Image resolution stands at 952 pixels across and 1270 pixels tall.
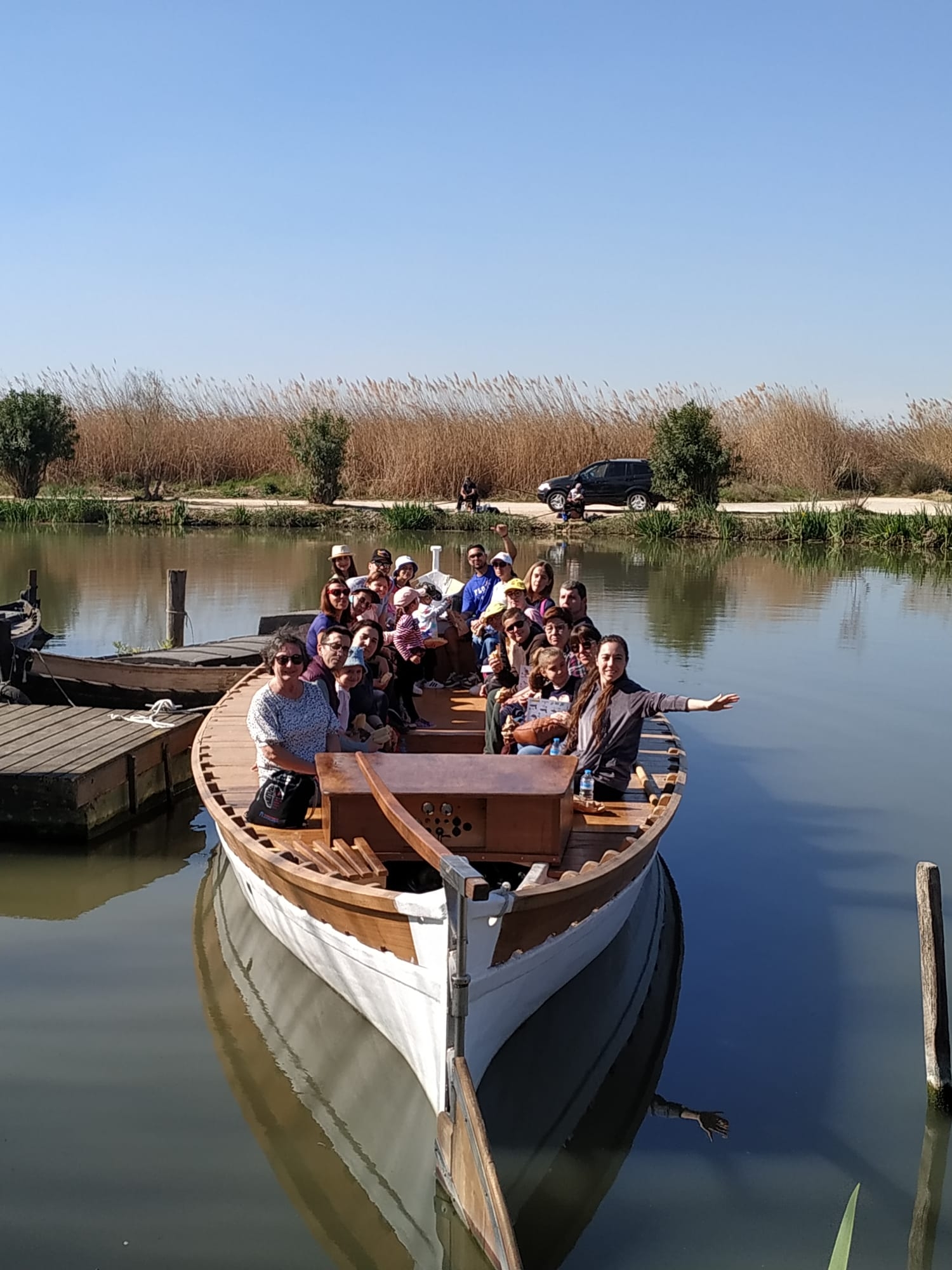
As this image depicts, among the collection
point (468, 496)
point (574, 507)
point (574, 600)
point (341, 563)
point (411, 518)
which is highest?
point (468, 496)

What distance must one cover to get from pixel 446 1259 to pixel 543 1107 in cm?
102

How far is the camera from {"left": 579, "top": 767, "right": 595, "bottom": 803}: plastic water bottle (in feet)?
22.6

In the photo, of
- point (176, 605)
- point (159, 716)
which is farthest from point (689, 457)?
point (159, 716)

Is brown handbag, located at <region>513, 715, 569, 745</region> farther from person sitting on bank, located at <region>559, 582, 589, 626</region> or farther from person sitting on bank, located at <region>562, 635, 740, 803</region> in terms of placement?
person sitting on bank, located at <region>559, 582, 589, 626</region>

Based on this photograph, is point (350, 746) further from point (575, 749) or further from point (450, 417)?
point (450, 417)

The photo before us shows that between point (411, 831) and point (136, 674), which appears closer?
point (411, 831)

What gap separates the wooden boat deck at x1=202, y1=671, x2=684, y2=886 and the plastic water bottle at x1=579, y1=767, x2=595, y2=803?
116mm

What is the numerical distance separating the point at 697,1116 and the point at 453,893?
1.92 metres

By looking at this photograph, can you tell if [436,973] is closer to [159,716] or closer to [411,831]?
[411,831]

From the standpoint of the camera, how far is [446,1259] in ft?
15.3

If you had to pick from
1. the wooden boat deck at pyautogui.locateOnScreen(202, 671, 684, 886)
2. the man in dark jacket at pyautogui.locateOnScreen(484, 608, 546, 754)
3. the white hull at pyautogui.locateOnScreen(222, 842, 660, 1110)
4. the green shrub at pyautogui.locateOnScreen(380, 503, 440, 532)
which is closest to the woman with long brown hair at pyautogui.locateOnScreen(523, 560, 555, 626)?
the man in dark jacket at pyautogui.locateOnScreen(484, 608, 546, 754)

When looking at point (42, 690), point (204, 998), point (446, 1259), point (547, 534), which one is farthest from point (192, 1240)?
point (547, 534)

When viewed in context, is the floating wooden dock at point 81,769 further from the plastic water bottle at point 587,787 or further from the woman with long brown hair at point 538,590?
the plastic water bottle at point 587,787

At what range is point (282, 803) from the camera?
642 centimetres
